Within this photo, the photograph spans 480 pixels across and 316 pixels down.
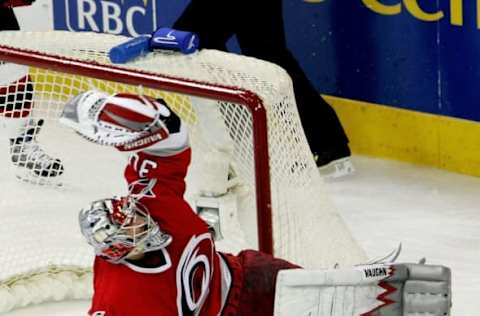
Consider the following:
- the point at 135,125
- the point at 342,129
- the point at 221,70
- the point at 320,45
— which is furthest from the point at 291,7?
the point at 135,125

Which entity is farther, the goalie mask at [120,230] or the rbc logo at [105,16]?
the rbc logo at [105,16]

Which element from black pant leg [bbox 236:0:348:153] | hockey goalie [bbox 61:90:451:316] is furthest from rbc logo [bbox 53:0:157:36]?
hockey goalie [bbox 61:90:451:316]

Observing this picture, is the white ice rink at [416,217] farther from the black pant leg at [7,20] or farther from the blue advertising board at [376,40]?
the black pant leg at [7,20]

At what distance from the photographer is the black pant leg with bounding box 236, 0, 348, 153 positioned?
16.7 ft

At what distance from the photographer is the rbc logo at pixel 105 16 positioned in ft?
17.5

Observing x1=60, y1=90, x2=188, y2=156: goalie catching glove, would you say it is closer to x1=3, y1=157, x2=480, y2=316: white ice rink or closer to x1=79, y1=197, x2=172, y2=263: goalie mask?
x1=79, y1=197, x2=172, y2=263: goalie mask

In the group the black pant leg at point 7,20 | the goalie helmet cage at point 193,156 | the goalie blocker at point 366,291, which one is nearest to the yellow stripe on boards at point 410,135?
the black pant leg at point 7,20

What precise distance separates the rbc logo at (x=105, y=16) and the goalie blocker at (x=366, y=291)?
2390mm

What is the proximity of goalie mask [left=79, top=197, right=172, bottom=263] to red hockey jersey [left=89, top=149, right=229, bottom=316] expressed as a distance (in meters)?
0.02

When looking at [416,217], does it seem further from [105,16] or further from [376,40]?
[105,16]

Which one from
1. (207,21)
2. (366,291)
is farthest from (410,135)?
(366,291)

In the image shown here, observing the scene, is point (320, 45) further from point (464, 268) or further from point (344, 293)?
point (344, 293)

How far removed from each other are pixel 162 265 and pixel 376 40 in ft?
8.89

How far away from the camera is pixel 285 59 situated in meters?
5.10
